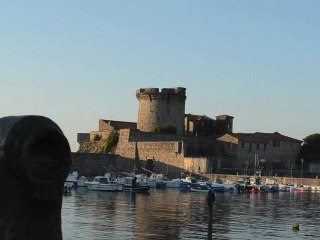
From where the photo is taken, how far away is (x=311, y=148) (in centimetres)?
8131

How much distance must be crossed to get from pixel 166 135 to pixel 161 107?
565 centimetres

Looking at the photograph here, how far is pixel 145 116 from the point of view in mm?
88500

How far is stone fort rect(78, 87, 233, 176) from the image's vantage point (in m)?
74.8

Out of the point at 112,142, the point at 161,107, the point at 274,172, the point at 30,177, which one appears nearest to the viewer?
the point at 30,177

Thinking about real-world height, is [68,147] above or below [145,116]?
below

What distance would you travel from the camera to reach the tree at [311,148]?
3142 inches

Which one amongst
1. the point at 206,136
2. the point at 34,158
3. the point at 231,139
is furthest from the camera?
the point at 206,136

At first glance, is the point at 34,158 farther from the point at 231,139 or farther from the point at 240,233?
the point at 231,139

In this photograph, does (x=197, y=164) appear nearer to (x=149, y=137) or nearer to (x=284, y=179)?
(x=284, y=179)

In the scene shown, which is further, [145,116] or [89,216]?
[145,116]

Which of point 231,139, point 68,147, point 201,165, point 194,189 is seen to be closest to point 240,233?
point 68,147

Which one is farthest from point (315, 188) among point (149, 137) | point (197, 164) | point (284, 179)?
point (149, 137)

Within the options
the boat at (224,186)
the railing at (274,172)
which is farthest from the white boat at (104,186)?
the railing at (274,172)

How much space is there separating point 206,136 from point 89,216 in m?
55.6
